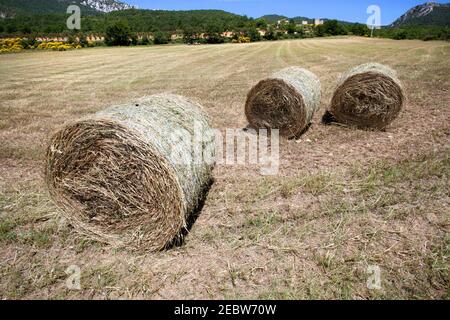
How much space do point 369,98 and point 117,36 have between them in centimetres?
7063

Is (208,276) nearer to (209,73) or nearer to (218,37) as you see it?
(209,73)

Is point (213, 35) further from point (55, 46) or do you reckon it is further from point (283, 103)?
point (283, 103)

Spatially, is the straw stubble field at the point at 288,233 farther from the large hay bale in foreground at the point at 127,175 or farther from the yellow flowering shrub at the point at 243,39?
the yellow flowering shrub at the point at 243,39

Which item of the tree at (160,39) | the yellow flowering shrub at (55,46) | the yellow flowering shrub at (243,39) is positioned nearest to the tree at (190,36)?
the tree at (160,39)

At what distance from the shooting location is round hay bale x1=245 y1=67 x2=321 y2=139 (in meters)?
7.79

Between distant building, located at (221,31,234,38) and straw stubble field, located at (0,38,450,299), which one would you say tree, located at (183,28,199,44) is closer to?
distant building, located at (221,31,234,38)

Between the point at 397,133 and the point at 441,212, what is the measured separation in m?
3.84

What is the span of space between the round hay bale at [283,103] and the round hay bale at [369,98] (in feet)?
2.65

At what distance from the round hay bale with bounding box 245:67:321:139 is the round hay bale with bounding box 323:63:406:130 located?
2.65 feet

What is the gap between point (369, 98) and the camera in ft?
27.1

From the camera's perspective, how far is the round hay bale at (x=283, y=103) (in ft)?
25.5

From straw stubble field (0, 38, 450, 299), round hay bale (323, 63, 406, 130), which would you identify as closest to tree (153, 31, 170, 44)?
straw stubble field (0, 38, 450, 299)

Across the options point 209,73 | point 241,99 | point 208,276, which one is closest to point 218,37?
point 209,73
